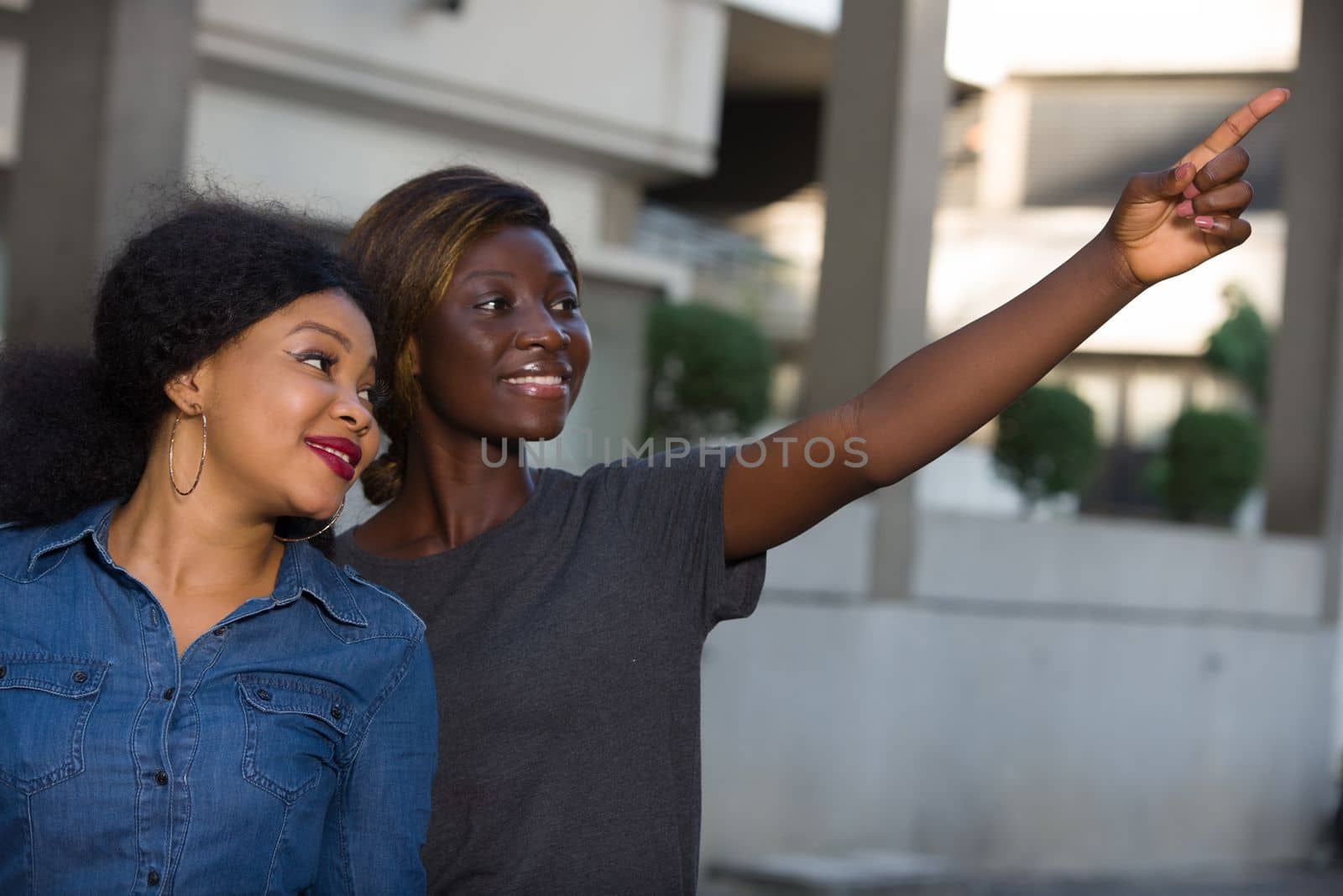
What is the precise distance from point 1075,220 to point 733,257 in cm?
525

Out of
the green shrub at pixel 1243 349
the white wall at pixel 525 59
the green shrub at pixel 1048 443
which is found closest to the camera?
the green shrub at pixel 1048 443

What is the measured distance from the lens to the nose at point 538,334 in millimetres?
2336

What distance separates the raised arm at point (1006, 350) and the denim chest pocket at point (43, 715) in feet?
2.83

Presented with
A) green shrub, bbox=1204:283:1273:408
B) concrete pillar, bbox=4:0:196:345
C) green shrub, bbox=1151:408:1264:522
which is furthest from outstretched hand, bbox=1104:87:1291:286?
green shrub, bbox=1204:283:1273:408

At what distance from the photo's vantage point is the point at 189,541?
1.96m

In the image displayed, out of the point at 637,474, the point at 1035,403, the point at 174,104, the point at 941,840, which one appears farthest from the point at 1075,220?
the point at 637,474

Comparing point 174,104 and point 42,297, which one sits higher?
point 174,104

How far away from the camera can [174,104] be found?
5.84 meters

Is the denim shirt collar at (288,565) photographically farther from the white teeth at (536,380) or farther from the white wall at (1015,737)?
the white wall at (1015,737)

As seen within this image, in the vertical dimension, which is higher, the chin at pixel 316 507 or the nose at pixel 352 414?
the nose at pixel 352 414

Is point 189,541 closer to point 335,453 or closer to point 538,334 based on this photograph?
point 335,453

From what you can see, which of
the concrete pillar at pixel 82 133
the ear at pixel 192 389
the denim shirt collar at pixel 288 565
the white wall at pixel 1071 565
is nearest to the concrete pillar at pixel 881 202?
the white wall at pixel 1071 565

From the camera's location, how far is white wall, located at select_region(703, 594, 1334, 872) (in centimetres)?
702

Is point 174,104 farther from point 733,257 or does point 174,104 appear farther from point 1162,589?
point 733,257
